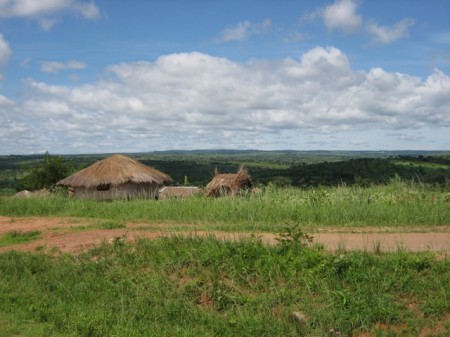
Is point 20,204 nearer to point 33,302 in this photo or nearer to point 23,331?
point 33,302

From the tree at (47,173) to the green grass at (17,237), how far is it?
24.0 meters

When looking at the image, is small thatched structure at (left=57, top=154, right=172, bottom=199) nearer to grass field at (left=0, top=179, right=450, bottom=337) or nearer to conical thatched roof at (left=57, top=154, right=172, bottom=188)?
conical thatched roof at (left=57, top=154, right=172, bottom=188)

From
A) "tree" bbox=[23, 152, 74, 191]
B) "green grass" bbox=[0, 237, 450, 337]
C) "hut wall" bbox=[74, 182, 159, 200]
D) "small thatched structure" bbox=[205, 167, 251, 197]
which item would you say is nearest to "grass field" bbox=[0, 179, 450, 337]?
"green grass" bbox=[0, 237, 450, 337]

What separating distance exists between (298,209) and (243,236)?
3318 mm

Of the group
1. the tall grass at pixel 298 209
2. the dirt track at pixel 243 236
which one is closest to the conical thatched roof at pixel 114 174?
the tall grass at pixel 298 209

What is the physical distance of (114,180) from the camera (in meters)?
22.4

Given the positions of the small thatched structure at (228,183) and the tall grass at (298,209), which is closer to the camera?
the tall grass at (298,209)

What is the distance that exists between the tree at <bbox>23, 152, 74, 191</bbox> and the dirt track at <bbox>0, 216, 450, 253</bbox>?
23.3 metres

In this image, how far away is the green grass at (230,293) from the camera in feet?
19.1

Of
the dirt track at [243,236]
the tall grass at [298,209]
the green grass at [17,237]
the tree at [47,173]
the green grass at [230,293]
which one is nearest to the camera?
the green grass at [230,293]

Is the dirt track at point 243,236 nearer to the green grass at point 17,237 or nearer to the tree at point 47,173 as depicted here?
the green grass at point 17,237

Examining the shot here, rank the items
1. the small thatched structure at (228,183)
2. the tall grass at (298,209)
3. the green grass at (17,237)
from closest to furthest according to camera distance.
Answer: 1. the tall grass at (298,209)
2. the green grass at (17,237)
3. the small thatched structure at (228,183)

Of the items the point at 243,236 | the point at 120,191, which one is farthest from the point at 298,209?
the point at 120,191

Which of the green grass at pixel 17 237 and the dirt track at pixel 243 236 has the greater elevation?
the dirt track at pixel 243 236
